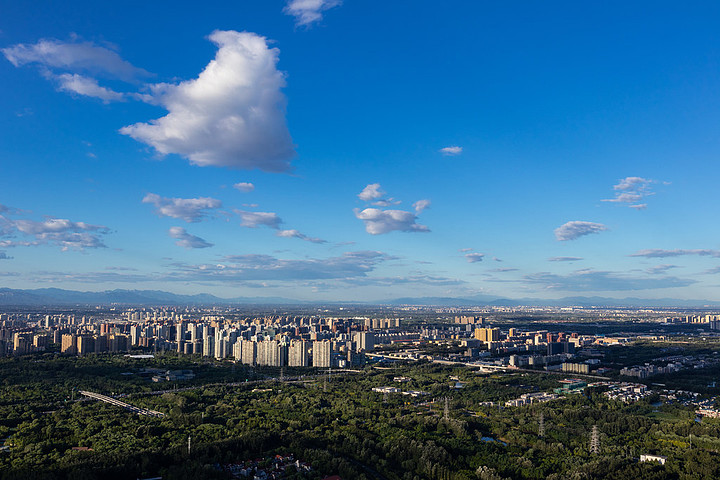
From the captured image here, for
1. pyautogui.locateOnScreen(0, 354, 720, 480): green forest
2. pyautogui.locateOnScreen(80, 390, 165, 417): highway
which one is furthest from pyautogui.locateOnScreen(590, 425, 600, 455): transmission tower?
pyautogui.locateOnScreen(80, 390, 165, 417): highway

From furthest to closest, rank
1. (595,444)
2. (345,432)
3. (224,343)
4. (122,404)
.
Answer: (224,343)
(122,404)
(345,432)
(595,444)

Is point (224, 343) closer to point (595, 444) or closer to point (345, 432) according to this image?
point (345, 432)

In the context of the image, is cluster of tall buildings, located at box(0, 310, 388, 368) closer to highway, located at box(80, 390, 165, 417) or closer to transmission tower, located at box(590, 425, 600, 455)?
highway, located at box(80, 390, 165, 417)

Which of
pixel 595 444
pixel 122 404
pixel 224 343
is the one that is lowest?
pixel 122 404

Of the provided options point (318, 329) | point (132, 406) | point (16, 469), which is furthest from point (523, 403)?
point (318, 329)

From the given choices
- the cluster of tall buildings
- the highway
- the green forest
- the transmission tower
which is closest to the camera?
the green forest

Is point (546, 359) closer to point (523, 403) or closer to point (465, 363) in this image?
point (465, 363)

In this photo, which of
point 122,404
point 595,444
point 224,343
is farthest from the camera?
point 224,343

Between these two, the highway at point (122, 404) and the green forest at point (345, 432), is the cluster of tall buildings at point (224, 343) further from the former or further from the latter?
the highway at point (122, 404)

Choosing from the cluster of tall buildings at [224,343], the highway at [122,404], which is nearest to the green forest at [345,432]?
the highway at [122,404]

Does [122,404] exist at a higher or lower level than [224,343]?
lower

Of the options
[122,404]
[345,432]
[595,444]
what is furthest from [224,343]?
[595,444]
